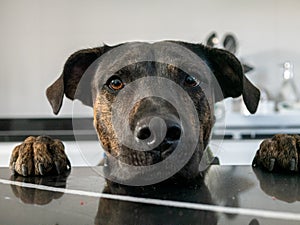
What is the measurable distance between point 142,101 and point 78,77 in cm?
46

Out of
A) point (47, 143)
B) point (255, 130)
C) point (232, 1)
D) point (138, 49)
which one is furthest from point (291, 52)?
point (47, 143)

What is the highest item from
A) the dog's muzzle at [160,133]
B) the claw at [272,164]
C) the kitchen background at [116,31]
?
the kitchen background at [116,31]

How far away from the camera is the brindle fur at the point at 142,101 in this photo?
84 cm

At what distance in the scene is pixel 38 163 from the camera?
0.93 metres

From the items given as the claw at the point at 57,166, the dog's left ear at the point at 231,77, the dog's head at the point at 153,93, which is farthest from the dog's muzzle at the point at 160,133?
the dog's left ear at the point at 231,77

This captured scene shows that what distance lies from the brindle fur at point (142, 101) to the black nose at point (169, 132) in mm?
35

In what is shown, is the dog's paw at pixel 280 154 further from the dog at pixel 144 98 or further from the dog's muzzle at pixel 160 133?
the dog's muzzle at pixel 160 133

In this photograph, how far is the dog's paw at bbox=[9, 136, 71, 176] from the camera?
36.2 inches

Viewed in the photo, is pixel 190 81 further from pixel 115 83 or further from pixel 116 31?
pixel 116 31

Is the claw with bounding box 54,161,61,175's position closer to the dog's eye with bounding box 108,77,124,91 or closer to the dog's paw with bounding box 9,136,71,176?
the dog's paw with bounding box 9,136,71,176

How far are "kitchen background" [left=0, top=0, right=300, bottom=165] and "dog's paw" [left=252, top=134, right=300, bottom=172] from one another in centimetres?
238

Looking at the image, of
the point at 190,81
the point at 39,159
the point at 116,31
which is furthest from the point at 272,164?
the point at 116,31

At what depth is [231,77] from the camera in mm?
1229

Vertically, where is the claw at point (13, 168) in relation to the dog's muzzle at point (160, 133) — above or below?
below
